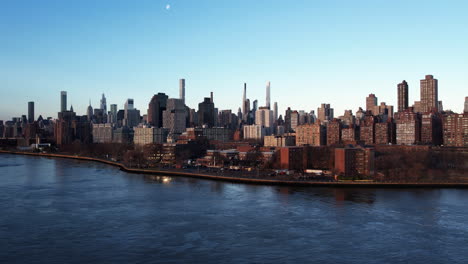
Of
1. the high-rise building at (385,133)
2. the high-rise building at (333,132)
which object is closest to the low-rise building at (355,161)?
the high-rise building at (385,133)

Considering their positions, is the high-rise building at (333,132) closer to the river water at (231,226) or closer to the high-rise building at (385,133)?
the high-rise building at (385,133)

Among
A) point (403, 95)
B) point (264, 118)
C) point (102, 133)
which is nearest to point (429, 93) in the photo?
point (403, 95)

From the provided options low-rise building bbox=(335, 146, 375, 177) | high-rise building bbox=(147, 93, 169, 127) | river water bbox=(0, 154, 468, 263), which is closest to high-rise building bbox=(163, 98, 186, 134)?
high-rise building bbox=(147, 93, 169, 127)

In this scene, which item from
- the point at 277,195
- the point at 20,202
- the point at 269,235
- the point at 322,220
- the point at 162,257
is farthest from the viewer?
the point at 277,195

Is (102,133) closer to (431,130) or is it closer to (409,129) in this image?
(409,129)

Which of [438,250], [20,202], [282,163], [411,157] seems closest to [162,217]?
[20,202]

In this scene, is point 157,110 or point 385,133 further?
point 157,110

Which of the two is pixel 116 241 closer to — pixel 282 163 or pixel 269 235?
pixel 269 235
